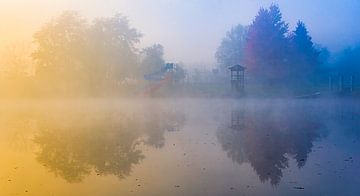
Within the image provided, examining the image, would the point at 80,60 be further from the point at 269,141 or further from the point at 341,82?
the point at 269,141

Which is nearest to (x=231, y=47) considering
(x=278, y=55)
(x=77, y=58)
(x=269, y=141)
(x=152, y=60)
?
(x=152, y=60)

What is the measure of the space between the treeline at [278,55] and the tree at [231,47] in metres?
15.4

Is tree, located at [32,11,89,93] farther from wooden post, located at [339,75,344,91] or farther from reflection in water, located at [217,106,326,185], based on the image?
reflection in water, located at [217,106,326,185]

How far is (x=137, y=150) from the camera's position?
15.6 metres

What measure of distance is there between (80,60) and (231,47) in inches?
1127

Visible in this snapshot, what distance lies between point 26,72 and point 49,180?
205 ft

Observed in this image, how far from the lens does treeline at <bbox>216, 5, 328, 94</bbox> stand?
54000mm

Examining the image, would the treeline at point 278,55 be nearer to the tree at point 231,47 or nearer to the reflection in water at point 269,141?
the tree at point 231,47

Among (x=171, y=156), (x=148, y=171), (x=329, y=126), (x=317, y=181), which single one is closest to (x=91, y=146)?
(x=171, y=156)

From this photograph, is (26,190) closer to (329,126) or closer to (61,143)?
(61,143)

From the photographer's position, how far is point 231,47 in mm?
78312

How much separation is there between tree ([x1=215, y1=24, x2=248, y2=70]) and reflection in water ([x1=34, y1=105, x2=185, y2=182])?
162 ft

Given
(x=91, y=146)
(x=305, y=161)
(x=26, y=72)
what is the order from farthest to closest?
(x=26, y=72)
(x=91, y=146)
(x=305, y=161)

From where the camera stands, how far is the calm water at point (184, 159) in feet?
33.7
